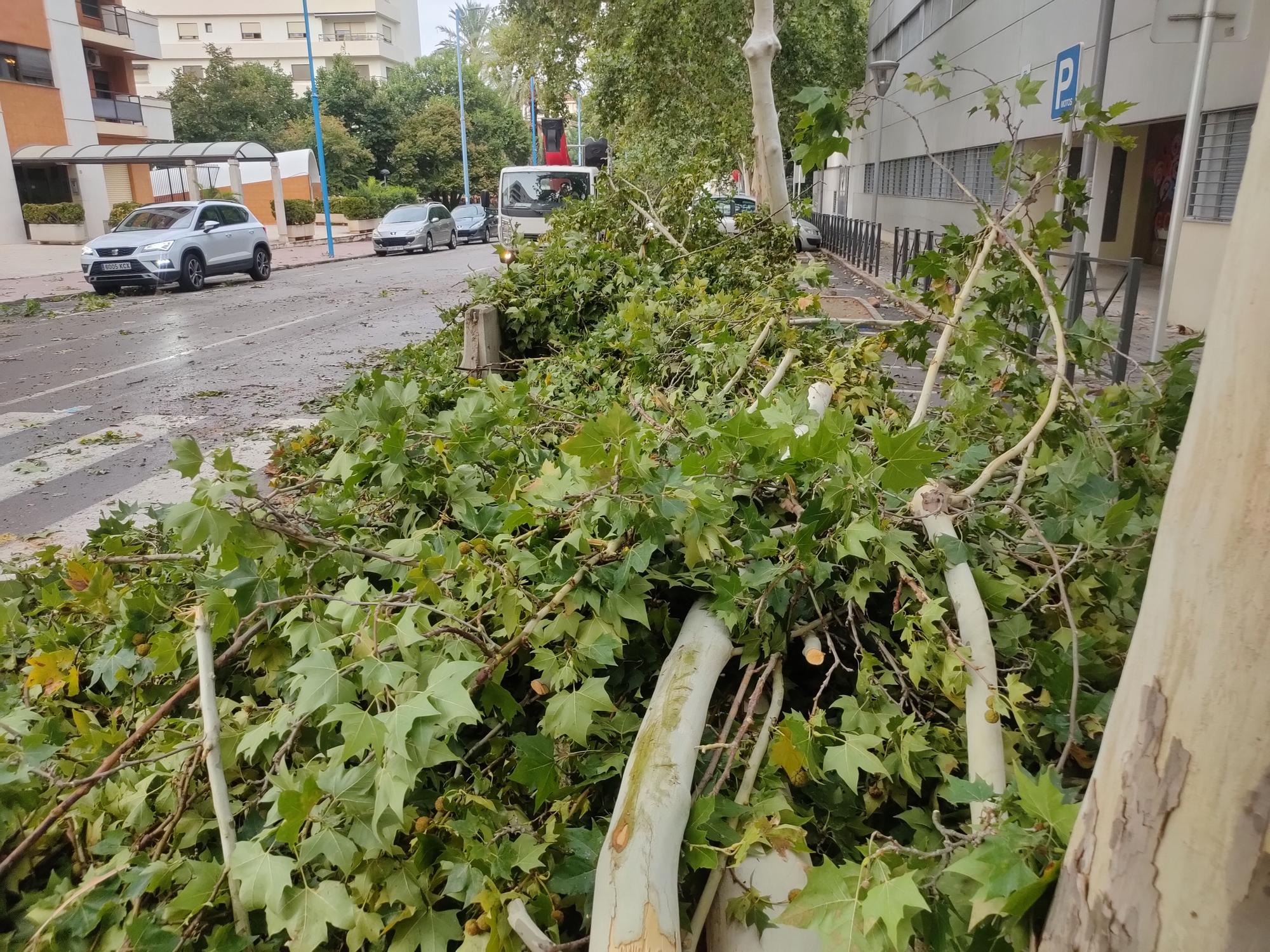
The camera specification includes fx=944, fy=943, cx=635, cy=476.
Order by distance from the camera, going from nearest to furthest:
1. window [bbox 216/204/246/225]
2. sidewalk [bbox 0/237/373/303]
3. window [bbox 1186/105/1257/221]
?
1. window [bbox 1186/105/1257/221]
2. sidewalk [bbox 0/237/373/303]
3. window [bbox 216/204/246/225]

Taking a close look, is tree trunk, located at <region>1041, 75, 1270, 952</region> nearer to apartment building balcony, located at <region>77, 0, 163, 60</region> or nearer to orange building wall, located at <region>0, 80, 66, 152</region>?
orange building wall, located at <region>0, 80, 66, 152</region>

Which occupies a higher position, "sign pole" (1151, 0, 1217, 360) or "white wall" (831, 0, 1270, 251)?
"white wall" (831, 0, 1270, 251)

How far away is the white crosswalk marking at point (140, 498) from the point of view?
5.50m

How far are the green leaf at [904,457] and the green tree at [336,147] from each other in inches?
1829

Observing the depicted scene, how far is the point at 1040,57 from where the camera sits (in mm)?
18562

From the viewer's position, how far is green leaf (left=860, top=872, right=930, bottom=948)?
155cm

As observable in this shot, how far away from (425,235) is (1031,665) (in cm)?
3034

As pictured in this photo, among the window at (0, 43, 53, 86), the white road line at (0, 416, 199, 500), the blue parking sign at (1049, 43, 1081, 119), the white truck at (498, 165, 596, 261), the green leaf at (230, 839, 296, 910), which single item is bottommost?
the white road line at (0, 416, 199, 500)

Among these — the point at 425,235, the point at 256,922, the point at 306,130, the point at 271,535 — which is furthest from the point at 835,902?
the point at 306,130

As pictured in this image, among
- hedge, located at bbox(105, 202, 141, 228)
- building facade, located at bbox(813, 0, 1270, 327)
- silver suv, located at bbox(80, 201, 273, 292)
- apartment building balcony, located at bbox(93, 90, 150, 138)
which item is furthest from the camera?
apartment building balcony, located at bbox(93, 90, 150, 138)

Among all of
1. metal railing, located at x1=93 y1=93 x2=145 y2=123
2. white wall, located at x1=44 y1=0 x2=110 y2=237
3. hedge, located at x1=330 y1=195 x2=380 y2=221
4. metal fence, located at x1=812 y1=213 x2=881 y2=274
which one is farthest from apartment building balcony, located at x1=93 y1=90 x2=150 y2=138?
metal fence, located at x1=812 y1=213 x2=881 y2=274

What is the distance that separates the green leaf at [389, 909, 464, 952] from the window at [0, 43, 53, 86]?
3668 cm

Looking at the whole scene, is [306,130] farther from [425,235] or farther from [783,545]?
[783,545]

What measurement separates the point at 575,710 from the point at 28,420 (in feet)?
27.9
